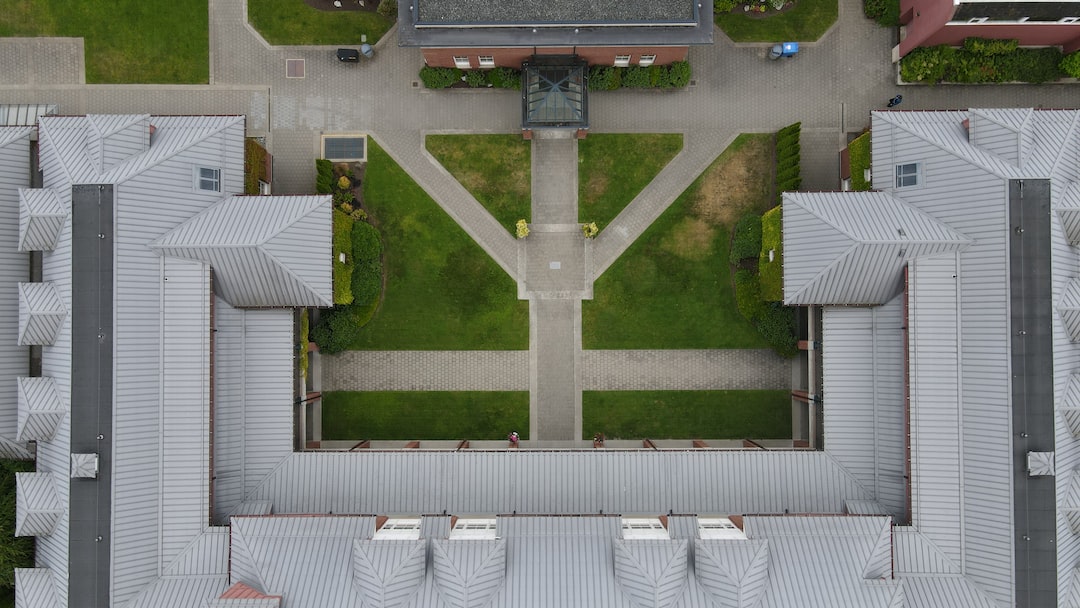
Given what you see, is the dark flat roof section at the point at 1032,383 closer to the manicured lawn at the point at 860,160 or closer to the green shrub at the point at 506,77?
the manicured lawn at the point at 860,160

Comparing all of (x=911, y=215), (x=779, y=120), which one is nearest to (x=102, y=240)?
(x=779, y=120)

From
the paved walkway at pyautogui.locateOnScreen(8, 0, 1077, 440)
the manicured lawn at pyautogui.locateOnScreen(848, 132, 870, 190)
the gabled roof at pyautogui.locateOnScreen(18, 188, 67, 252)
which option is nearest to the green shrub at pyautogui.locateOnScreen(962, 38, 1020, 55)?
the paved walkway at pyautogui.locateOnScreen(8, 0, 1077, 440)

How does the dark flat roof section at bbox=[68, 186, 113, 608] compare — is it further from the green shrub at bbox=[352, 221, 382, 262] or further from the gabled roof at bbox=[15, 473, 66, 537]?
the green shrub at bbox=[352, 221, 382, 262]

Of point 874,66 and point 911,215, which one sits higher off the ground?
point 874,66

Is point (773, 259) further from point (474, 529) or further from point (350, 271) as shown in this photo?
point (350, 271)

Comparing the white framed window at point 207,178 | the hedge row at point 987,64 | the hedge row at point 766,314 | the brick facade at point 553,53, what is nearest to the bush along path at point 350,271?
the white framed window at point 207,178

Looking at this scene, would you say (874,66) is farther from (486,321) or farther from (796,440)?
(486,321)
